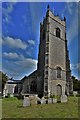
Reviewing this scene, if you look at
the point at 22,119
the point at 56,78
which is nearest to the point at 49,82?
the point at 56,78

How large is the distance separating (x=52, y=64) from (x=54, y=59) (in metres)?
1.53

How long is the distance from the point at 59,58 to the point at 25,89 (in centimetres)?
1210

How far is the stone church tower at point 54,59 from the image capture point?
145 feet

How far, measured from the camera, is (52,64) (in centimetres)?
4566

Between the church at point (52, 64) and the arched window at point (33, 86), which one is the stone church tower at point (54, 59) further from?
the arched window at point (33, 86)

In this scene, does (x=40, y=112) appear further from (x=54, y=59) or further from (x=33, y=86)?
(x=33, y=86)

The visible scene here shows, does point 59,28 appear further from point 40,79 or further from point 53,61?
point 40,79

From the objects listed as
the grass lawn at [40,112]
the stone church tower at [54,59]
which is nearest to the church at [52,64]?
the stone church tower at [54,59]

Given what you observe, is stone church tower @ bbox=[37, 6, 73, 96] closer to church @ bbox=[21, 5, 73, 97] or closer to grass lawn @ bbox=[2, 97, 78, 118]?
church @ bbox=[21, 5, 73, 97]

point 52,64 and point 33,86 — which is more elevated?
point 52,64

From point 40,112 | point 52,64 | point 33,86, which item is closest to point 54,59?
point 52,64

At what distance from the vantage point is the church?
4425 centimetres

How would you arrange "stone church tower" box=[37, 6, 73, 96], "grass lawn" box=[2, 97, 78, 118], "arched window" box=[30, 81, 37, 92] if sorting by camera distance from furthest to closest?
1. "arched window" box=[30, 81, 37, 92]
2. "stone church tower" box=[37, 6, 73, 96]
3. "grass lawn" box=[2, 97, 78, 118]

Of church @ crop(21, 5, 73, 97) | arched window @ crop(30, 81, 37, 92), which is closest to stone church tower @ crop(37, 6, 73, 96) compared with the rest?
church @ crop(21, 5, 73, 97)
